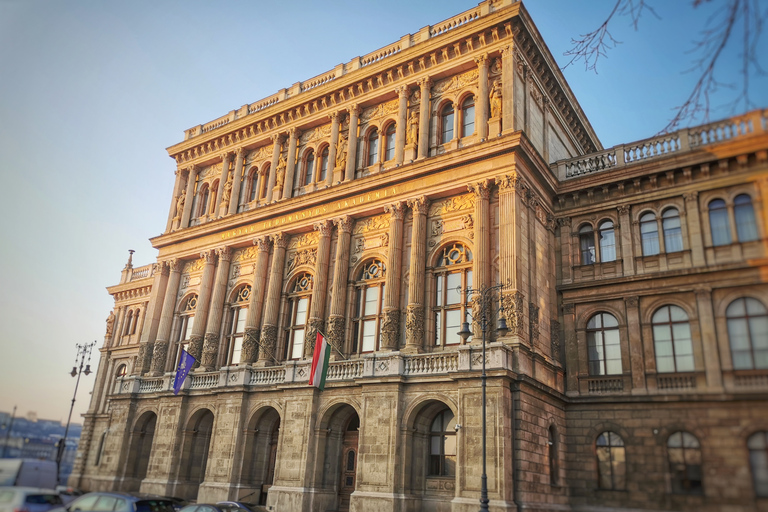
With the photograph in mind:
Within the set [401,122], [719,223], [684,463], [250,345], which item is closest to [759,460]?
[684,463]

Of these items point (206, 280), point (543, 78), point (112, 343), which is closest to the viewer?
point (543, 78)

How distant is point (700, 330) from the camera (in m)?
25.1

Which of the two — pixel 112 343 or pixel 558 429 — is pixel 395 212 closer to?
pixel 558 429

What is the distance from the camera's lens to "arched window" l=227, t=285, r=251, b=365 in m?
35.0

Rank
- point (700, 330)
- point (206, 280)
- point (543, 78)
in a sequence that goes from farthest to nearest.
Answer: point (206, 280)
point (543, 78)
point (700, 330)

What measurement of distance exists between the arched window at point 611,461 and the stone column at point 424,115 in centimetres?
1602

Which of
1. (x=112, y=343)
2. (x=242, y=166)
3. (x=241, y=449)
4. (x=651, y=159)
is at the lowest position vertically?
(x=241, y=449)

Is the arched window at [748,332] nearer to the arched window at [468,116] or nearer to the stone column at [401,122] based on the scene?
the arched window at [468,116]

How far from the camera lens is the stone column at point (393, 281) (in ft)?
91.2

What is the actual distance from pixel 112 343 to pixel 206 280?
75.8 ft

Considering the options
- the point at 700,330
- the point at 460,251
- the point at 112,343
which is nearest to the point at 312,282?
the point at 460,251

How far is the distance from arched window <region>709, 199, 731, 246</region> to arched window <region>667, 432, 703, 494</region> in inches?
329

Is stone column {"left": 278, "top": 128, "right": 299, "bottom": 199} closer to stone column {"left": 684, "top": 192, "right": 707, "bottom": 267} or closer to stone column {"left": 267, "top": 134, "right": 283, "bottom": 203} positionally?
stone column {"left": 267, "top": 134, "right": 283, "bottom": 203}

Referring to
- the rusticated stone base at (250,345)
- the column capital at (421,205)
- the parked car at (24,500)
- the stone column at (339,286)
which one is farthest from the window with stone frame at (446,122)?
the parked car at (24,500)
